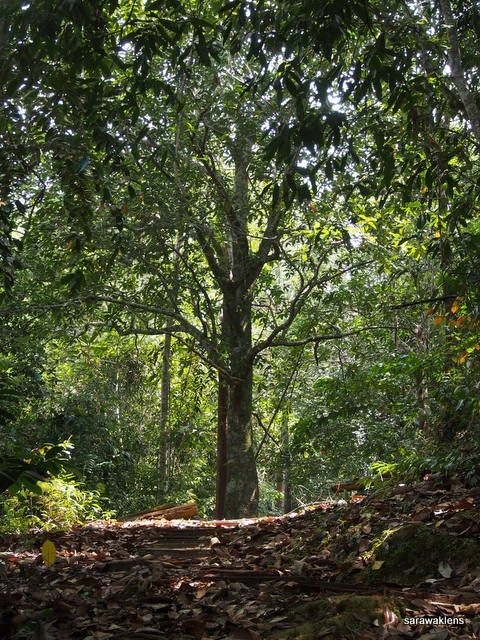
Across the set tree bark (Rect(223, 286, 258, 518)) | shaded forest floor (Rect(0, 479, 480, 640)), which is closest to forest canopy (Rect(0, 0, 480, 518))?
tree bark (Rect(223, 286, 258, 518))

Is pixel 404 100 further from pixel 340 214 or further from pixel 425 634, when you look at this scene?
pixel 340 214

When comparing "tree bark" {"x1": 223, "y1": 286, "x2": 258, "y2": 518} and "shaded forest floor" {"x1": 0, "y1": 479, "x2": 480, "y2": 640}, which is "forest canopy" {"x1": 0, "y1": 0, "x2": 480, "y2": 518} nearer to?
"tree bark" {"x1": 223, "y1": 286, "x2": 258, "y2": 518}

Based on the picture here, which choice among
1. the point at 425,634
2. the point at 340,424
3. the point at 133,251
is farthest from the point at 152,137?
the point at 425,634

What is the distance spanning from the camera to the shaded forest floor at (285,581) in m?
3.25

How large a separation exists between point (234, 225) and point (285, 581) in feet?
25.2

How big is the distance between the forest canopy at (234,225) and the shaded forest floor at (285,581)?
2.67 feet

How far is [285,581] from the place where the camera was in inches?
163

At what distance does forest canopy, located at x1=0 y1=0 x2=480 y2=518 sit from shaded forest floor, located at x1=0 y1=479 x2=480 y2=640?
813 mm

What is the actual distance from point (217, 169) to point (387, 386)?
472 cm

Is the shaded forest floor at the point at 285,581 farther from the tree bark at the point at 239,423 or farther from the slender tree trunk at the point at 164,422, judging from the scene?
the slender tree trunk at the point at 164,422

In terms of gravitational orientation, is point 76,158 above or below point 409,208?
below

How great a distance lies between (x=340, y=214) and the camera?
1010 centimetres

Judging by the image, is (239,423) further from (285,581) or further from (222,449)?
(285,581)

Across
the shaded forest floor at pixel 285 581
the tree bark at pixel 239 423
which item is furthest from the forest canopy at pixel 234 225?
the shaded forest floor at pixel 285 581
